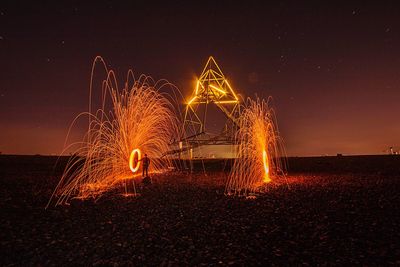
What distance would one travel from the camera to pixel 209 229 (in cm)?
933

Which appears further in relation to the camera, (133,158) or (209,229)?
(133,158)

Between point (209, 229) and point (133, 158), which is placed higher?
point (133, 158)

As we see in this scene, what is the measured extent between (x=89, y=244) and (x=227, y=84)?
943 inches

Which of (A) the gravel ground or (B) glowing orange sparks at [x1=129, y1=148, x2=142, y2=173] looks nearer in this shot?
(A) the gravel ground

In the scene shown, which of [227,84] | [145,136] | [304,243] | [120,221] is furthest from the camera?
[227,84]

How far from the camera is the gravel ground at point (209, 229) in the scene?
696 cm

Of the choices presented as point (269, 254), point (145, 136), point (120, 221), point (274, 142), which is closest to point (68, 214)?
point (120, 221)

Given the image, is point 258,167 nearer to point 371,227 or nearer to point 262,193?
point 262,193

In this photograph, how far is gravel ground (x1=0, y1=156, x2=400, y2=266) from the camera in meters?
6.96

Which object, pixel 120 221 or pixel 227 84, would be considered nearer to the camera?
pixel 120 221

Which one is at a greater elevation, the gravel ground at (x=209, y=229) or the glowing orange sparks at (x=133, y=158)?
the glowing orange sparks at (x=133, y=158)

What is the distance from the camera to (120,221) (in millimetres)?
10547

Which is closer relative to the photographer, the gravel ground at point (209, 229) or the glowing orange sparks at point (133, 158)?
the gravel ground at point (209, 229)

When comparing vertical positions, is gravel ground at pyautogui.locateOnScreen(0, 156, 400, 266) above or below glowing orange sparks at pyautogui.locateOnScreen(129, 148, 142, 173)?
below
